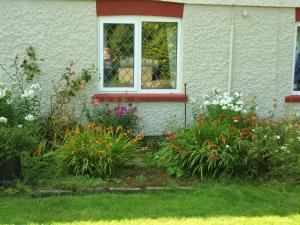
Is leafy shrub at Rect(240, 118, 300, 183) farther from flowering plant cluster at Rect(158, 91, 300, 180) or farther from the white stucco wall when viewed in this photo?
the white stucco wall

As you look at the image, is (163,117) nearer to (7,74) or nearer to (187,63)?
(187,63)

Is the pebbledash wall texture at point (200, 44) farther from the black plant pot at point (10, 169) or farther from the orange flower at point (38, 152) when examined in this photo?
the black plant pot at point (10, 169)

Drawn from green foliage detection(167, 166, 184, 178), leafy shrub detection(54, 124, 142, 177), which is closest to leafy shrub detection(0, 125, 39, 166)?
leafy shrub detection(54, 124, 142, 177)

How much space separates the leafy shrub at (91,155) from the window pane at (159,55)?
2249mm

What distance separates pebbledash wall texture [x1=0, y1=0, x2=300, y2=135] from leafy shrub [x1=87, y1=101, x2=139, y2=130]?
0.31m

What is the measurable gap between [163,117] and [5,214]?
406cm

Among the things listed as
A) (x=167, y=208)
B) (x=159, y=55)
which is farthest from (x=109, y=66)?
(x=167, y=208)

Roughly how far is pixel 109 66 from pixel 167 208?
3815mm

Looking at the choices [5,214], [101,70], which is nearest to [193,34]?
[101,70]

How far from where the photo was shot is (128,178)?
639 cm

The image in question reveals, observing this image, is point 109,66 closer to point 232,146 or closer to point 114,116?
point 114,116

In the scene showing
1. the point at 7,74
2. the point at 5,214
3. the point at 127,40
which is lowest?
the point at 5,214

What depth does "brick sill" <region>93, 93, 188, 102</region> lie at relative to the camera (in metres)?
8.19

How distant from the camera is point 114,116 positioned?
7.81m
